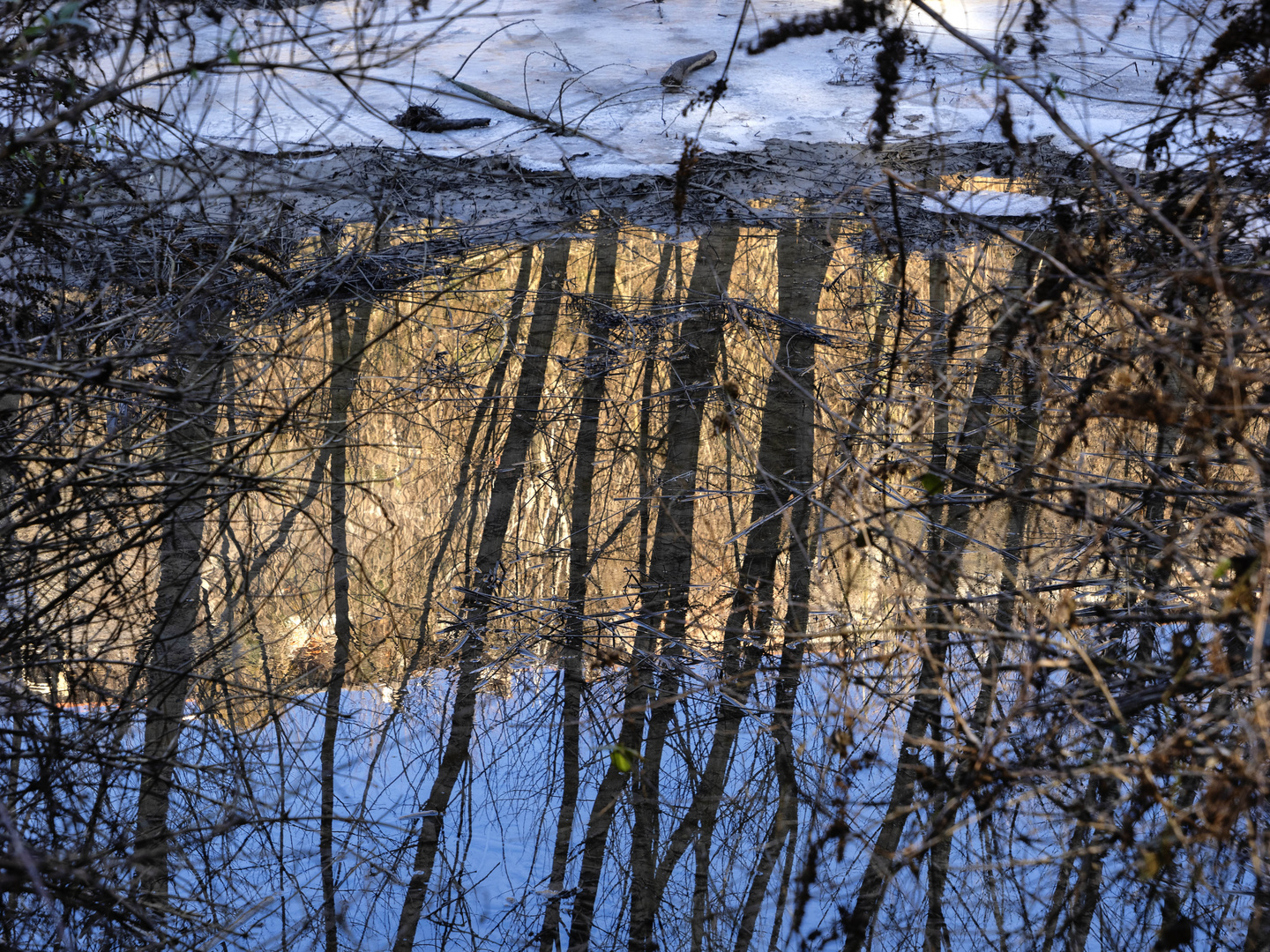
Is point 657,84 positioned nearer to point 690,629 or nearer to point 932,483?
point 690,629

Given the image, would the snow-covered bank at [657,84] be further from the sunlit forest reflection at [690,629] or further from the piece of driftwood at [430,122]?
the sunlit forest reflection at [690,629]

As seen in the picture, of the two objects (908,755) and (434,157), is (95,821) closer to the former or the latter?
(908,755)

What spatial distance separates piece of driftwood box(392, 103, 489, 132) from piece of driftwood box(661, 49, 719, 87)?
4.11ft

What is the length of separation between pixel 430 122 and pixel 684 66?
1.68 metres

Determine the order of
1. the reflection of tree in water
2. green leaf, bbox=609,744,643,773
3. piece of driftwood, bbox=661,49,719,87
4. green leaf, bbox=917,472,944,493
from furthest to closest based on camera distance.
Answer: piece of driftwood, bbox=661,49,719,87 < green leaf, bbox=609,744,643,773 < green leaf, bbox=917,472,944,493 < the reflection of tree in water

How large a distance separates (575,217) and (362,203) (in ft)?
3.89

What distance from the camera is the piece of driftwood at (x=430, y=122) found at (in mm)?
5676

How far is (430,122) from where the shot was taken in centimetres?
568

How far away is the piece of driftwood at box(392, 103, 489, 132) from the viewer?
5676 mm

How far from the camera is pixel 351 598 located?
11.2 ft

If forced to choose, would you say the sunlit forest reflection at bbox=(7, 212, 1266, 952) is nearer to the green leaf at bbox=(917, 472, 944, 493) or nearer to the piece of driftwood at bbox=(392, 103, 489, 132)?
the green leaf at bbox=(917, 472, 944, 493)

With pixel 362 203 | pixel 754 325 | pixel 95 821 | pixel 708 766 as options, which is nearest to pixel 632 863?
pixel 708 766

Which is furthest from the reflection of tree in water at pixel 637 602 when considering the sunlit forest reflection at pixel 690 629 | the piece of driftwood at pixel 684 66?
the piece of driftwood at pixel 684 66

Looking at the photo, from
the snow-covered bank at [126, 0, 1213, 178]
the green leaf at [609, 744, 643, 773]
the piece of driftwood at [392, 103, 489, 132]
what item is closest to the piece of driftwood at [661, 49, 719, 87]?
the snow-covered bank at [126, 0, 1213, 178]
